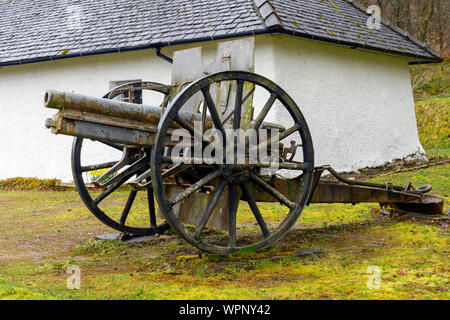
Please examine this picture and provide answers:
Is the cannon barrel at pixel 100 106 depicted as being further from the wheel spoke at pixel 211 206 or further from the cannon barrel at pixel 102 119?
the wheel spoke at pixel 211 206

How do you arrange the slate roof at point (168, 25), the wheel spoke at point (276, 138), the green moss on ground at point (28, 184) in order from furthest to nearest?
the green moss on ground at point (28, 184), the slate roof at point (168, 25), the wheel spoke at point (276, 138)

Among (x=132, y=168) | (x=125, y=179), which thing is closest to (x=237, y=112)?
(x=132, y=168)

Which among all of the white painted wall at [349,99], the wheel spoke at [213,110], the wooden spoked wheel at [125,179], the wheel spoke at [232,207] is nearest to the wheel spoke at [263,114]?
the wheel spoke at [213,110]

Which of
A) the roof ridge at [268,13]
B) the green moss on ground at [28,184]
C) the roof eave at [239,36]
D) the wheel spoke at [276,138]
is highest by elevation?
the roof ridge at [268,13]

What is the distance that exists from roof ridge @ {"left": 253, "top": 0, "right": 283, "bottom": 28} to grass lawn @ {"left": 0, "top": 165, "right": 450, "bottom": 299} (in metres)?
4.25

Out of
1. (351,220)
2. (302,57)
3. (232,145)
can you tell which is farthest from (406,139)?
(232,145)

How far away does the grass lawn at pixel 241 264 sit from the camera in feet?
12.3

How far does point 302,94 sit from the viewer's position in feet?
36.4

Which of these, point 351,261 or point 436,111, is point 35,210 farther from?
point 436,111

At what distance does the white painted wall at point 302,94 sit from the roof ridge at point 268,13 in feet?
1.38

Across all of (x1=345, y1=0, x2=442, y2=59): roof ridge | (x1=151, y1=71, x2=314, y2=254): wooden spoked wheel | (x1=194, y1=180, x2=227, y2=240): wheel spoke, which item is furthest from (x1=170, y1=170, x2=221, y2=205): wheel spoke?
(x1=345, y1=0, x2=442, y2=59): roof ridge

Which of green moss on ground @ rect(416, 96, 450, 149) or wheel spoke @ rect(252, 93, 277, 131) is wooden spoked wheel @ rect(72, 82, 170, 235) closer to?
wheel spoke @ rect(252, 93, 277, 131)

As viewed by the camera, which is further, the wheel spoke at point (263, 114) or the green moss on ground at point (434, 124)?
the green moss on ground at point (434, 124)

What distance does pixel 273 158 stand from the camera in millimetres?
4965
